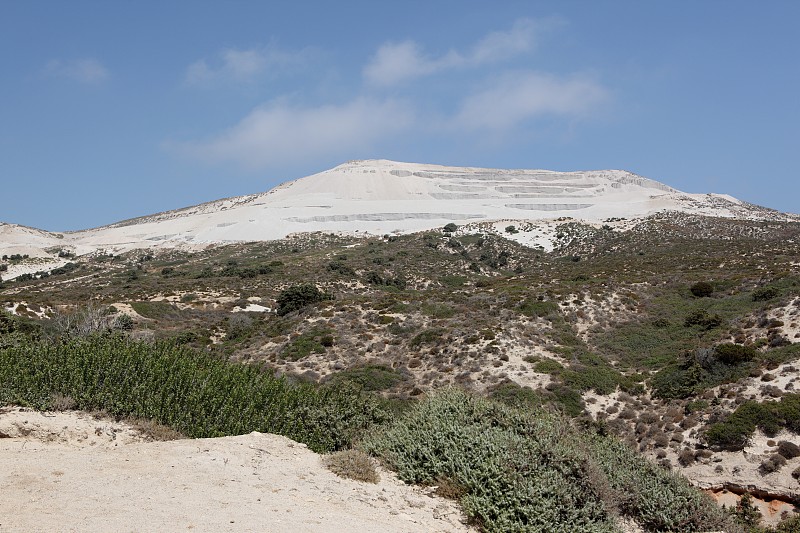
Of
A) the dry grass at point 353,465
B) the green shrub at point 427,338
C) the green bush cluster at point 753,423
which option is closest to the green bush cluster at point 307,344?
the green shrub at point 427,338

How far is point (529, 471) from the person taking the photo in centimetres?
785

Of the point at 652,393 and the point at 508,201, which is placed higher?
the point at 508,201

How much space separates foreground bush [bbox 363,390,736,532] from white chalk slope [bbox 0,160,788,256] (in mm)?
79555

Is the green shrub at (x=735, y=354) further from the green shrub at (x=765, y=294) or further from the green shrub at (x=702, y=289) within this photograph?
the green shrub at (x=702, y=289)

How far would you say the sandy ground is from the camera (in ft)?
19.3

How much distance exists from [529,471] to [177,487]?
4572mm

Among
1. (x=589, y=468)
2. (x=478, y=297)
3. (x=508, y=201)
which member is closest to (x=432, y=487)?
(x=589, y=468)

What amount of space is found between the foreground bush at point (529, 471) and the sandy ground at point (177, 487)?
18.7 inches

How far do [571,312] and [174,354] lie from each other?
2154cm

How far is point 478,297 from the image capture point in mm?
33531

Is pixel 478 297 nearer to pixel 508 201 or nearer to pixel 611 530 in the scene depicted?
pixel 611 530

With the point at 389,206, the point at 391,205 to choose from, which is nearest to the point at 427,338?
the point at 389,206

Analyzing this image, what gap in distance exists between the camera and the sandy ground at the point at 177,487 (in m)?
5.89

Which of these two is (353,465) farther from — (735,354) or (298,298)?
(298,298)
